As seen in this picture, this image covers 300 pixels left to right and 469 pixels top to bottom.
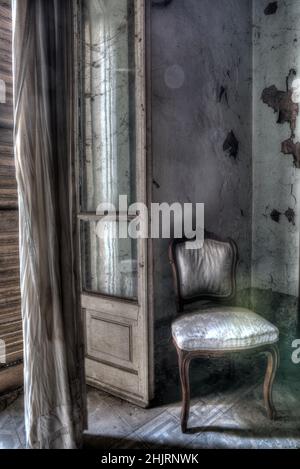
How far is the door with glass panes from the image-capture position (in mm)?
2016

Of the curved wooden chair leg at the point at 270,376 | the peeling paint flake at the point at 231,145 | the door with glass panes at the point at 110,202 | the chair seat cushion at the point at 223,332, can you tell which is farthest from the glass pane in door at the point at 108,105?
the curved wooden chair leg at the point at 270,376

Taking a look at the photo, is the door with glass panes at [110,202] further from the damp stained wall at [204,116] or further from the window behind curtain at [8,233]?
the window behind curtain at [8,233]

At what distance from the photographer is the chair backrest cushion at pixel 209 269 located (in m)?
2.19

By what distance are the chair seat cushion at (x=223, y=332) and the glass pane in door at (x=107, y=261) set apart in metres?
0.45

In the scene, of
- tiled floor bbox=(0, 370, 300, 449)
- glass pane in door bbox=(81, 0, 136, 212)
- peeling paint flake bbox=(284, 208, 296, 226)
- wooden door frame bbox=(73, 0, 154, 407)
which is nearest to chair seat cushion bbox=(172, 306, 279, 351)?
wooden door frame bbox=(73, 0, 154, 407)

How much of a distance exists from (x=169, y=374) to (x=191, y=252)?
0.88m

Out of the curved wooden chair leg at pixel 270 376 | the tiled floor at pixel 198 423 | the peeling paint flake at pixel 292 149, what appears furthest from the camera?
the peeling paint flake at pixel 292 149

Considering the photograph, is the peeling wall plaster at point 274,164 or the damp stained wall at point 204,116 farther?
the peeling wall plaster at point 274,164

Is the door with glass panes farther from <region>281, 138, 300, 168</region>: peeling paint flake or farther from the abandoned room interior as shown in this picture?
<region>281, 138, 300, 168</region>: peeling paint flake

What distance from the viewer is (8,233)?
7.14 ft

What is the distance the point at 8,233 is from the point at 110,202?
0.70m

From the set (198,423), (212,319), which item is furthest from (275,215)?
(198,423)
